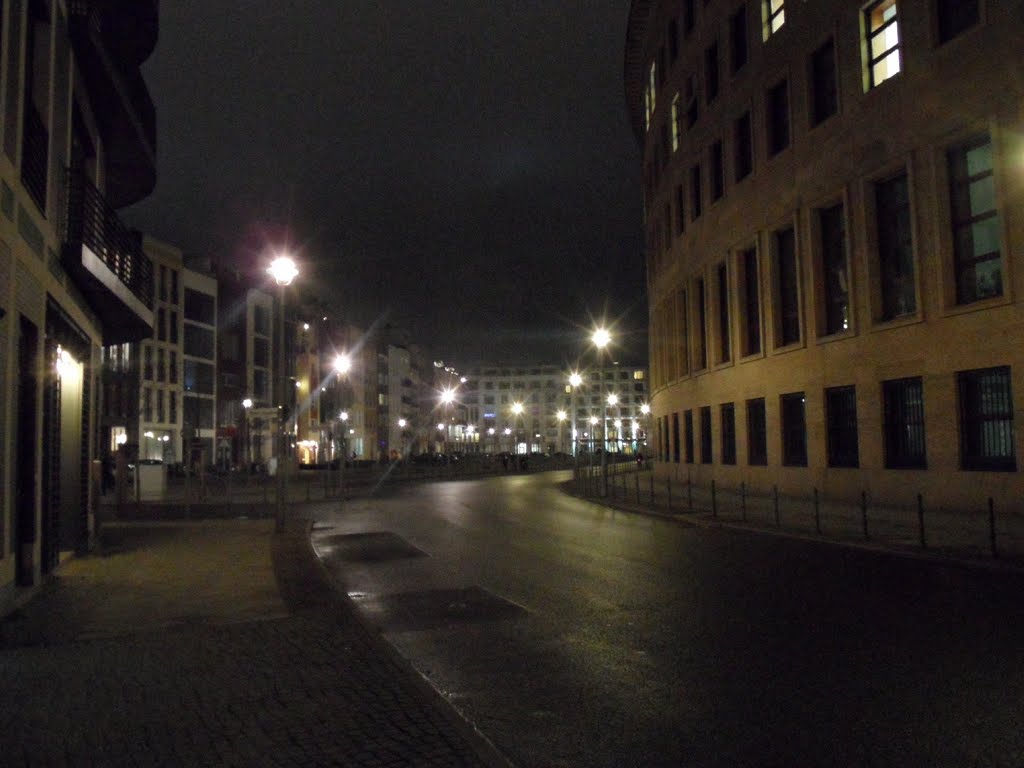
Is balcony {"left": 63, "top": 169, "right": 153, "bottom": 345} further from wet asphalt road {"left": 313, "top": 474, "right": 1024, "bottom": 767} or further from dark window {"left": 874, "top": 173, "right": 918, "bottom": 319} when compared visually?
dark window {"left": 874, "top": 173, "right": 918, "bottom": 319}

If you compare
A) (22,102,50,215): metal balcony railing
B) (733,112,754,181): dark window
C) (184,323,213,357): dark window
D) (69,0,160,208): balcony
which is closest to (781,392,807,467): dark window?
(733,112,754,181): dark window

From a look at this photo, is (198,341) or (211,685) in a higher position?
(198,341)

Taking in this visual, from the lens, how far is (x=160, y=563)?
48.3ft

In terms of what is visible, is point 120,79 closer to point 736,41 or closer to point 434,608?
point 434,608

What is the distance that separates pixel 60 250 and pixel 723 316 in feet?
91.9

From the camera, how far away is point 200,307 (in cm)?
7156

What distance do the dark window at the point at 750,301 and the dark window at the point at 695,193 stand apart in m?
5.69

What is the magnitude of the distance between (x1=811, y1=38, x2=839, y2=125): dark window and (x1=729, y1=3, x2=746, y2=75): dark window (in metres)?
5.90

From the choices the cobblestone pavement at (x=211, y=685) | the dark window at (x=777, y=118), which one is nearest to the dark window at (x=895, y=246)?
the dark window at (x=777, y=118)

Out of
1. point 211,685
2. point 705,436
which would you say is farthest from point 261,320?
point 211,685

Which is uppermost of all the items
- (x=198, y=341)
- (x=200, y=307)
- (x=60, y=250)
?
(x=200, y=307)

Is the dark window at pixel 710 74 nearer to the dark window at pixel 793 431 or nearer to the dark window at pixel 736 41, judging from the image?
the dark window at pixel 736 41

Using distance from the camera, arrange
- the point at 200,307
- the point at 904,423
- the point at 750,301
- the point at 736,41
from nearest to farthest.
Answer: the point at 904,423 → the point at 750,301 → the point at 736,41 → the point at 200,307

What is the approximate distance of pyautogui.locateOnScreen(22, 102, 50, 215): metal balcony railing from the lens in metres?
10.9
